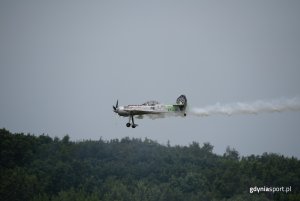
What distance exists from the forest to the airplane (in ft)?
202

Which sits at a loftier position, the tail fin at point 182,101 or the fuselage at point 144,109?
the tail fin at point 182,101

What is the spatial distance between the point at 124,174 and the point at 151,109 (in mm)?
97678

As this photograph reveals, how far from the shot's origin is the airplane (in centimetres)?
8638

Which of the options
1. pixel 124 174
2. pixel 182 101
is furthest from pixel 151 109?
pixel 124 174

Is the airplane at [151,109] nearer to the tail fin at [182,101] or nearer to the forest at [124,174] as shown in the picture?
the tail fin at [182,101]

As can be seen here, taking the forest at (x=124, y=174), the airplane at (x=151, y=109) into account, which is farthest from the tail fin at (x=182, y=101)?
the forest at (x=124, y=174)

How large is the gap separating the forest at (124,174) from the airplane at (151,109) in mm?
61671

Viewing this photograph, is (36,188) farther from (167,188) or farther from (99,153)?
(99,153)

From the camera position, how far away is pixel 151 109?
286 ft

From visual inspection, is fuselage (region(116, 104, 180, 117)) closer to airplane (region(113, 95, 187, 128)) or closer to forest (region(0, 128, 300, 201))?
airplane (region(113, 95, 187, 128))

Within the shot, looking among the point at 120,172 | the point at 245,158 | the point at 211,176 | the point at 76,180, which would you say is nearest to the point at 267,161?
the point at 245,158

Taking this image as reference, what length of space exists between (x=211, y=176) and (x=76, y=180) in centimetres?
2739

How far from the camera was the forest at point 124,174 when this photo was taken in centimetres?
15806

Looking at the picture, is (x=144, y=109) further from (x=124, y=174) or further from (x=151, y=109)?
(x=124, y=174)
